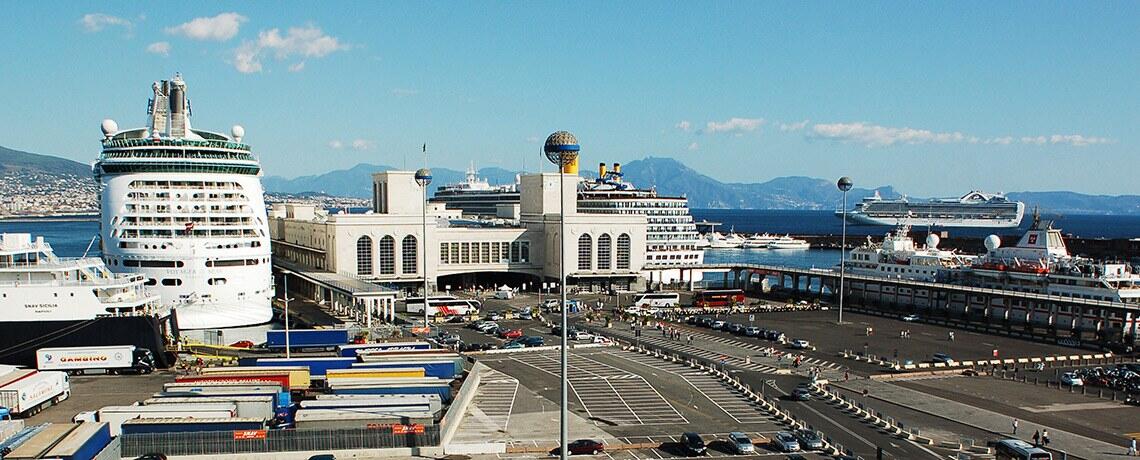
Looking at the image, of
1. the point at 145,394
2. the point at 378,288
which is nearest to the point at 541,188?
the point at 378,288

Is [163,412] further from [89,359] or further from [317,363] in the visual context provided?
[89,359]

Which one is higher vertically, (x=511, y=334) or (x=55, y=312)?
(x=55, y=312)

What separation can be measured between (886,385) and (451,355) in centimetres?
1794

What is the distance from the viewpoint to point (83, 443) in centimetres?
2094

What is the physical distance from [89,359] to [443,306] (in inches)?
1064

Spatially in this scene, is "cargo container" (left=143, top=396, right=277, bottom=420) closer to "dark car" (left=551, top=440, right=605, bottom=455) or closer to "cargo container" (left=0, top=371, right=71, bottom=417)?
"cargo container" (left=0, top=371, right=71, bottom=417)

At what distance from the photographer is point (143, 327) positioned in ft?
117

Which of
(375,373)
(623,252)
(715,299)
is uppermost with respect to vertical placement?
(623,252)

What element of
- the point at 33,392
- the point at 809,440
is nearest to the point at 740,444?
the point at 809,440

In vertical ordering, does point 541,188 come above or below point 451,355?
above

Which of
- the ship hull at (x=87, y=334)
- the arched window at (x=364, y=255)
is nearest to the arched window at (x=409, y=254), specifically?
the arched window at (x=364, y=255)

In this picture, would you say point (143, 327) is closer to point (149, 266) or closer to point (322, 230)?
point (149, 266)

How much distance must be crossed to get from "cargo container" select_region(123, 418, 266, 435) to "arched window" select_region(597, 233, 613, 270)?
51211mm

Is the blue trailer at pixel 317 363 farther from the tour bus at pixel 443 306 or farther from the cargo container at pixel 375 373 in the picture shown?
the tour bus at pixel 443 306
